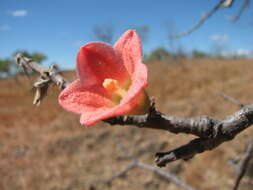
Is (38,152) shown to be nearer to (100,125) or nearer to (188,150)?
(100,125)

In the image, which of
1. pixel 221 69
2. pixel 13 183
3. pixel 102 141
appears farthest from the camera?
pixel 221 69

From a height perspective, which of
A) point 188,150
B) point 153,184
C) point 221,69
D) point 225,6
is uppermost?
point 225,6

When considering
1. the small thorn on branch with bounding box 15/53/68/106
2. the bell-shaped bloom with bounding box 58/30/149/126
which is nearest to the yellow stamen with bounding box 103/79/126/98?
the bell-shaped bloom with bounding box 58/30/149/126

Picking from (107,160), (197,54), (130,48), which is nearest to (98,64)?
(130,48)

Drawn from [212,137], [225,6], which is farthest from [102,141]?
[212,137]

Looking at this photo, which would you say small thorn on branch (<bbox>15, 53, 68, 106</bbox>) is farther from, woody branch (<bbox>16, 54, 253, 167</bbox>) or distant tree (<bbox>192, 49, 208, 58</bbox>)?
distant tree (<bbox>192, 49, 208, 58</bbox>)

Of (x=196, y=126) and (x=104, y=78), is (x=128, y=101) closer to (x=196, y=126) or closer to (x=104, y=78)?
(x=196, y=126)

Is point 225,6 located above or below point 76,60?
above
